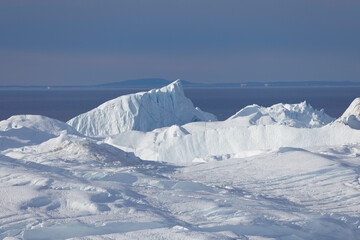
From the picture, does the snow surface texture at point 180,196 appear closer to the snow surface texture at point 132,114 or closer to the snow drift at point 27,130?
the snow drift at point 27,130

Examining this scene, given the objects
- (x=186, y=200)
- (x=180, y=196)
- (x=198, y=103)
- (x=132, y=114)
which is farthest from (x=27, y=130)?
(x=198, y=103)

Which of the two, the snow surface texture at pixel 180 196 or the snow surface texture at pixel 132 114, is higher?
the snow surface texture at pixel 180 196

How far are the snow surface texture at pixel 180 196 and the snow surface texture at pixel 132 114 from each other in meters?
13.3

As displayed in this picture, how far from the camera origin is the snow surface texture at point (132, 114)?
27047 mm

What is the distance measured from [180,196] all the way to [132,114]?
19985 mm

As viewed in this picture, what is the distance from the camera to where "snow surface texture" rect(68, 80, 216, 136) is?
2705cm

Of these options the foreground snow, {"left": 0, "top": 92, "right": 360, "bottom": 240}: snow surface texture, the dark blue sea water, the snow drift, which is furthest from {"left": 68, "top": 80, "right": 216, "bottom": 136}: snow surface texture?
the dark blue sea water

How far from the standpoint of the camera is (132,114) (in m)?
27.1

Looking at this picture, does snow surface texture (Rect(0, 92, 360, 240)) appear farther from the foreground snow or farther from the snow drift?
the snow drift

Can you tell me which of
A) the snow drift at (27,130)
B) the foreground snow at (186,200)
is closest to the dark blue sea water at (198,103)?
the snow drift at (27,130)

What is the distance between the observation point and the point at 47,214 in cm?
592

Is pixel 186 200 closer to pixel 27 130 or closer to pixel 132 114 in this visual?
pixel 27 130

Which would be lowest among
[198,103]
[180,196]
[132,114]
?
[198,103]

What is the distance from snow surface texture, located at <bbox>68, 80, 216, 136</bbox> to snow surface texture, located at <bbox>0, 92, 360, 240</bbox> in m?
13.3
